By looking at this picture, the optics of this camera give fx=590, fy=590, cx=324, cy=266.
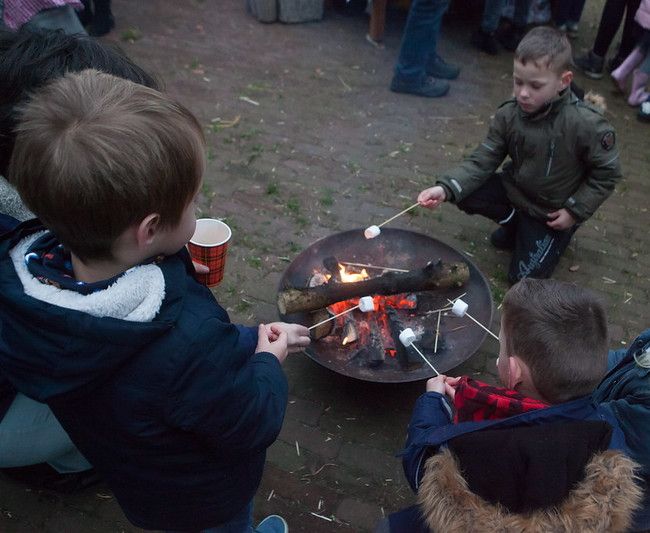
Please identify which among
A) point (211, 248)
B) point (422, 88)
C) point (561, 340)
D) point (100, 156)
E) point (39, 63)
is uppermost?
point (100, 156)

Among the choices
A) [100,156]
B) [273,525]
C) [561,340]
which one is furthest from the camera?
[273,525]

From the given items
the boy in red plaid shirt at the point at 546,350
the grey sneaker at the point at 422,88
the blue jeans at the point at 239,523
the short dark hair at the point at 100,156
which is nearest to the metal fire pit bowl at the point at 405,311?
the blue jeans at the point at 239,523

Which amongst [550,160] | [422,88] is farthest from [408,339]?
[422,88]

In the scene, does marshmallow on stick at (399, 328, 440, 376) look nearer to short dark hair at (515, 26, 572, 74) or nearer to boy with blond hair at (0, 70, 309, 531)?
boy with blond hair at (0, 70, 309, 531)

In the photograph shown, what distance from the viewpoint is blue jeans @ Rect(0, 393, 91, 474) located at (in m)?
2.29

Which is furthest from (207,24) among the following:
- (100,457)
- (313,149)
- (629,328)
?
(100,457)

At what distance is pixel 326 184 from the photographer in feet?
15.7

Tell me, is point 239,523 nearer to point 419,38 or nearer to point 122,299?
point 122,299

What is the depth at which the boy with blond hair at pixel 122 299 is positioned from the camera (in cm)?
128

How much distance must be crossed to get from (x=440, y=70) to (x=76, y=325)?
19.2ft

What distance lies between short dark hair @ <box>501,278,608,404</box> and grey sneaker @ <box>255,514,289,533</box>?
134 cm

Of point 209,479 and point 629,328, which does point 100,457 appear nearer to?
point 209,479

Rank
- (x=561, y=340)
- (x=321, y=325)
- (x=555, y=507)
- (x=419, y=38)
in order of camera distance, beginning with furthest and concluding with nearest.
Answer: (x=419, y=38) < (x=321, y=325) < (x=561, y=340) < (x=555, y=507)

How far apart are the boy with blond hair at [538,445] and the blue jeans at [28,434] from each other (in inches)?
56.3
